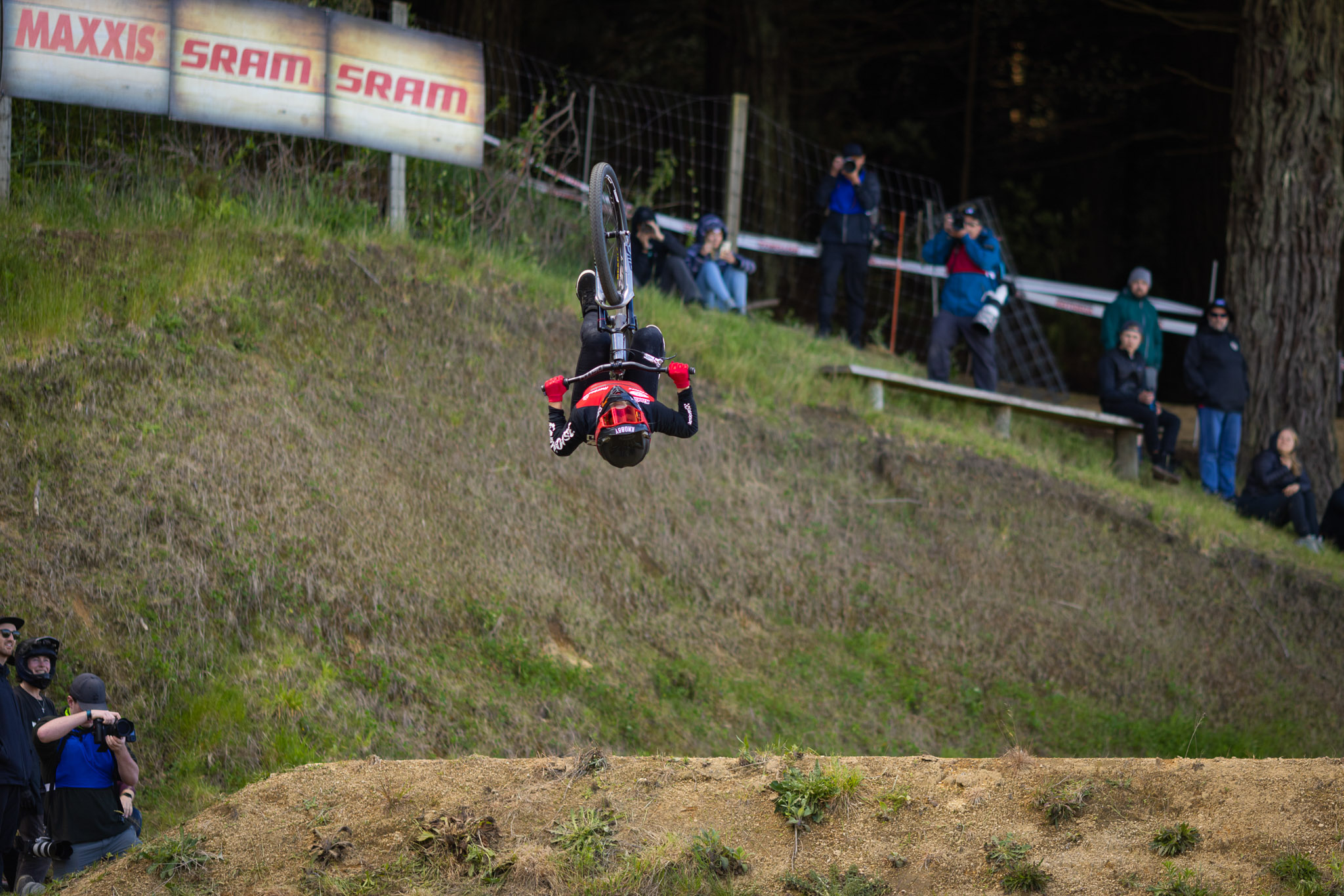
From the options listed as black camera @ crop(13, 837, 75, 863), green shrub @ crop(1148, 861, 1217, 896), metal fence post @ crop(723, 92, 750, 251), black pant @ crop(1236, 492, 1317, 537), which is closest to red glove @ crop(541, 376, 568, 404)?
black camera @ crop(13, 837, 75, 863)

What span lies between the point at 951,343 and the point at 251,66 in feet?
26.7

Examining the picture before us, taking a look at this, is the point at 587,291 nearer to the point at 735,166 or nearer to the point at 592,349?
the point at 592,349

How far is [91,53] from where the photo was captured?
1237 cm

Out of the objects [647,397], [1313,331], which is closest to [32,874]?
[647,397]

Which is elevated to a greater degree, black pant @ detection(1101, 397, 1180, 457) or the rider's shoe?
the rider's shoe

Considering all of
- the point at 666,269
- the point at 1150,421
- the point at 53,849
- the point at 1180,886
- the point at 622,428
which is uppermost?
the point at 666,269

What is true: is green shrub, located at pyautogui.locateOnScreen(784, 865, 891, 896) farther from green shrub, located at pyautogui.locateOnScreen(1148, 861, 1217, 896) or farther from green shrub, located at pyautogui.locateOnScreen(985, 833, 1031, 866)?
green shrub, located at pyautogui.locateOnScreen(1148, 861, 1217, 896)

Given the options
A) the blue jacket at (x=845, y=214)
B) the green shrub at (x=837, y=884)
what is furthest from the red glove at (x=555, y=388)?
the blue jacket at (x=845, y=214)

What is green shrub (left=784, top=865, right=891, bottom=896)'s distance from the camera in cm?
656

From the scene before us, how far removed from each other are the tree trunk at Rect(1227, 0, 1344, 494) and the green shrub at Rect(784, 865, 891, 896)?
12.8 metres

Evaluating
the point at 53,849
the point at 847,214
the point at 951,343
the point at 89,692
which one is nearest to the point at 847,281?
the point at 847,214

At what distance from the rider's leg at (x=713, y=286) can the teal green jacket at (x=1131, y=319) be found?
4.57 m

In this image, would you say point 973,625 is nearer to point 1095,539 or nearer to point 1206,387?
point 1095,539

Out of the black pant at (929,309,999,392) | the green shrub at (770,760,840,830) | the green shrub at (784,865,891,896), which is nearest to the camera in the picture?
the green shrub at (784,865,891,896)
